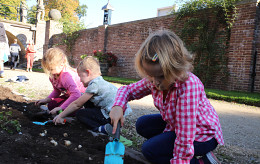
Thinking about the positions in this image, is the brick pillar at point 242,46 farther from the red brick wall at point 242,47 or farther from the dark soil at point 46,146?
the dark soil at point 46,146

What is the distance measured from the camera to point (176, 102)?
56.5 inches

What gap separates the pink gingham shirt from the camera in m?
1.32

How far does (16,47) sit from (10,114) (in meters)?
13.1

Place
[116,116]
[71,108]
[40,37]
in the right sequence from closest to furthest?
[116,116] < [71,108] < [40,37]

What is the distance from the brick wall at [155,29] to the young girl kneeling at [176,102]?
3984 mm

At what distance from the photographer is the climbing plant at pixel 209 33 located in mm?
7641

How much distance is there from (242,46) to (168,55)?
6.90 m

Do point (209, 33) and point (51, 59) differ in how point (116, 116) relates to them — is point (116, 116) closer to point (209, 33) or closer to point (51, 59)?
point (51, 59)

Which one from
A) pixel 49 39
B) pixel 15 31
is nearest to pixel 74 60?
pixel 49 39

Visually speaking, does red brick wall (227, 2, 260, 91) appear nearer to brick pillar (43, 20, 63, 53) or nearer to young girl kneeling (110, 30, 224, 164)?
young girl kneeling (110, 30, 224, 164)

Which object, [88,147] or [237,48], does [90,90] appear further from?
[237,48]

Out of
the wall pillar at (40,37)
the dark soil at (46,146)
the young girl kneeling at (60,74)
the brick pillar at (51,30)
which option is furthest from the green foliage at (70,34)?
the dark soil at (46,146)

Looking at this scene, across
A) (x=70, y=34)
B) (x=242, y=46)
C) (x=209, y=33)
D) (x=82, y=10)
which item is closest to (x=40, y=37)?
(x=70, y=34)

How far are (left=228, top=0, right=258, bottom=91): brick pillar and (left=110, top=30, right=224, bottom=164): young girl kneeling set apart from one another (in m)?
6.27
